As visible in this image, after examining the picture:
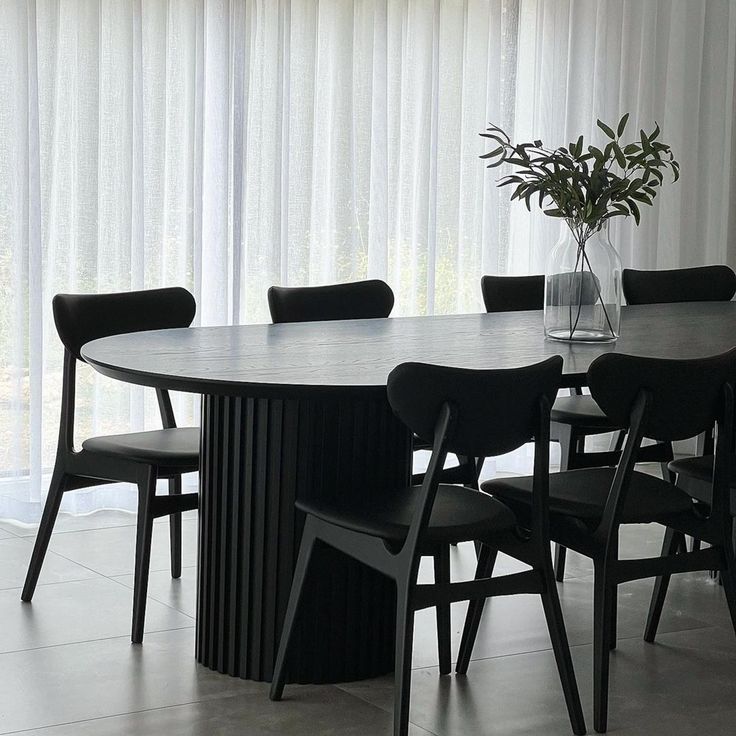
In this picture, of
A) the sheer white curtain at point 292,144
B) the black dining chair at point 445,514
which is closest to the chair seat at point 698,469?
the black dining chair at point 445,514

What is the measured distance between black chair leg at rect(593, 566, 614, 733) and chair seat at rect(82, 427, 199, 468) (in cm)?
112

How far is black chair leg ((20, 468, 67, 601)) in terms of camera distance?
3258mm

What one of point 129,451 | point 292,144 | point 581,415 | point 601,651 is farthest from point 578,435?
point 292,144

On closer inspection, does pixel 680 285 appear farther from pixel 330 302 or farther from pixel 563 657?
pixel 563 657

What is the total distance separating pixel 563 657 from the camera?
246 cm

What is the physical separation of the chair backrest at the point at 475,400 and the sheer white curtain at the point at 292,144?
2.46 m

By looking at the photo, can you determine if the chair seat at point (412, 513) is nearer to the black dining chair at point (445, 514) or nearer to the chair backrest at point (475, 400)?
the black dining chair at point (445, 514)

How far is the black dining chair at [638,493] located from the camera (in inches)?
94.4

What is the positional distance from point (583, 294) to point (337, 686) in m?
1.24

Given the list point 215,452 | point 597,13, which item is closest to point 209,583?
point 215,452

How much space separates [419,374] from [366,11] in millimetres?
3139

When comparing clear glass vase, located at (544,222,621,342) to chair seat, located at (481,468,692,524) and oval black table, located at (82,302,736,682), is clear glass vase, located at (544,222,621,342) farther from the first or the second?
chair seat, located at (481,468,692,524)

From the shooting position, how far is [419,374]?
2168 millimetres

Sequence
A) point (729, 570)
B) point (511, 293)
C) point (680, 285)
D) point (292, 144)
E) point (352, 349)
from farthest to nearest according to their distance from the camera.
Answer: point (292, 144), point (680, 285), point (511, 293), point (352, 349), point (729, 570)
